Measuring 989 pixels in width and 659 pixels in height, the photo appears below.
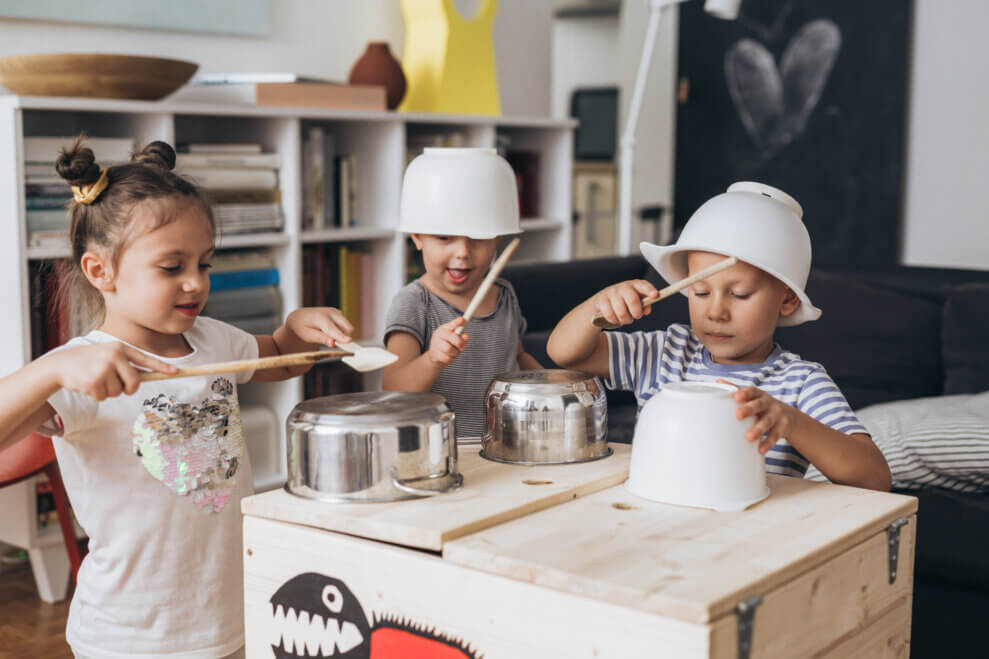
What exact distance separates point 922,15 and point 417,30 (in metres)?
2.01

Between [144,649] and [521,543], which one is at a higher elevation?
[521,543]

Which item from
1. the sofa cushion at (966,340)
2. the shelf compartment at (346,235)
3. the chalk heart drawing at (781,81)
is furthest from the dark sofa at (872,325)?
the chalk heart drawing at (781,81)

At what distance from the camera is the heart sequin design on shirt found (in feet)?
4.35

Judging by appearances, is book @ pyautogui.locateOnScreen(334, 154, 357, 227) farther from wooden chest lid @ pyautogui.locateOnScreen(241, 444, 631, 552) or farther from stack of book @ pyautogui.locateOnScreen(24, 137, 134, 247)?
wooden chest lid @ pyautogui.locateOnScreen(241, 444, 631, 552)

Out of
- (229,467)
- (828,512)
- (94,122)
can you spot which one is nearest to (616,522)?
(828,512)

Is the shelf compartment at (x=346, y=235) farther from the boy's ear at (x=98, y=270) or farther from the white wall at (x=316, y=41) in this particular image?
the boy's ear at (x=98, y=270)

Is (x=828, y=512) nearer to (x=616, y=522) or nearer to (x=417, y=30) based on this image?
(x=616, y=522)

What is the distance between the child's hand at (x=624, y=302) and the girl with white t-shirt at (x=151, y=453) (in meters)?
0.34

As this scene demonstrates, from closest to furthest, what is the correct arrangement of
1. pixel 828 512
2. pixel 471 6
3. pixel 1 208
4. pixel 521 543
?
pixel 521 543
pixel 828 512
pixel 1 208
pixel 471 6

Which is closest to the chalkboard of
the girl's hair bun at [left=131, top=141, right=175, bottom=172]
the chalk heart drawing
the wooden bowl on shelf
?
the chalk heart drawing

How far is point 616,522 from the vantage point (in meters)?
1.06

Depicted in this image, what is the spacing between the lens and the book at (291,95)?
111 inches

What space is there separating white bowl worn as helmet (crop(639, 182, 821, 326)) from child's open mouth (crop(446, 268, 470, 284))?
36cm

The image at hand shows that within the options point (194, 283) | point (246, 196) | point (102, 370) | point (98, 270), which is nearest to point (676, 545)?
point (102, 370)
